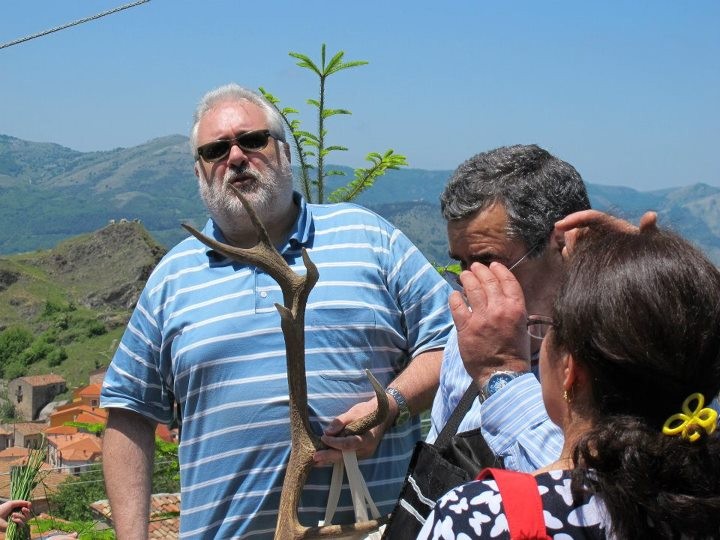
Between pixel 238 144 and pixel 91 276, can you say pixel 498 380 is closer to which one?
pixel 238 144

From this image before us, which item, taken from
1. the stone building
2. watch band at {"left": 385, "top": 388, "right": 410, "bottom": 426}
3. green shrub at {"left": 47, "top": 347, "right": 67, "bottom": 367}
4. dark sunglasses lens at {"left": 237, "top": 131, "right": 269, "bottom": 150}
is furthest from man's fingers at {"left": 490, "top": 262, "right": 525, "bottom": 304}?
green shrub at {"left": 47, "top": 347, "right": 67, "bottom": 367}

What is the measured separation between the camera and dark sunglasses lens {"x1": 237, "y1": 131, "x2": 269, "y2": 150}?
3447 millimetres

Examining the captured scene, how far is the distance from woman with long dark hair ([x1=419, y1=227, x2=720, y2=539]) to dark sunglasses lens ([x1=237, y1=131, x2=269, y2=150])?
2041mm

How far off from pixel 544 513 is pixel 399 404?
161 cm

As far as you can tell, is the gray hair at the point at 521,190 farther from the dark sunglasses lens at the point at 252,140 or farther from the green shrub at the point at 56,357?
the green shrub at the point at 56,357

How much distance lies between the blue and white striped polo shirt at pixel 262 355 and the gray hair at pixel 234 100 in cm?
34

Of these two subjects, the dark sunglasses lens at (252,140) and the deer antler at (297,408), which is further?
the dark sunglasses lens at (252,140)

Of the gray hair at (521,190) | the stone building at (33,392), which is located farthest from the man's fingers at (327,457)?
the stone building at (33,392)

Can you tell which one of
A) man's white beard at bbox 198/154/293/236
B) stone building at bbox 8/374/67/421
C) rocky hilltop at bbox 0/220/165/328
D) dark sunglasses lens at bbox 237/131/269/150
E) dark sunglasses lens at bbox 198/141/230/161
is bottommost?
stone building at bbox 8/374/67/421

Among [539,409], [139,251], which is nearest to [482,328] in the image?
[539,409]

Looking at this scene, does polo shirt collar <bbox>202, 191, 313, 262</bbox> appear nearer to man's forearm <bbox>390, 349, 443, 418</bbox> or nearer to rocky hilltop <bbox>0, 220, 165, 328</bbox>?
man's forearm <bbox>390, 349, 443, 418</bbox>

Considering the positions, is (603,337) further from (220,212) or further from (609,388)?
(220,212)

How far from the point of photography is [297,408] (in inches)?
109

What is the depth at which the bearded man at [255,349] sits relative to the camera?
10.3 feet
